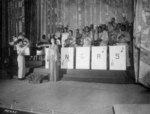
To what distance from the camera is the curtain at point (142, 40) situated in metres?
4.27

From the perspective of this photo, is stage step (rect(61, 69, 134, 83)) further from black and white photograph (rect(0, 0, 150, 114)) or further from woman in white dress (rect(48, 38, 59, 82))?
woman in white dress (rect(48, 38, 59, 82))

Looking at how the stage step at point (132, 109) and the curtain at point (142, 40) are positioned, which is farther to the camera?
the curtain at point (142, 40)

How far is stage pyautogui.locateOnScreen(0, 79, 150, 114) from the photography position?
322 cm

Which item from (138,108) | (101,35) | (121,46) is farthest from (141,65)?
(101,35)

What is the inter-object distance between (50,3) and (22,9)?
5.33ft

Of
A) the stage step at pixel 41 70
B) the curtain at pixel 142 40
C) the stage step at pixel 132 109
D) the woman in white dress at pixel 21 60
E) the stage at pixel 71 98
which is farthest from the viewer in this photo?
the stage step at pixel 41 70

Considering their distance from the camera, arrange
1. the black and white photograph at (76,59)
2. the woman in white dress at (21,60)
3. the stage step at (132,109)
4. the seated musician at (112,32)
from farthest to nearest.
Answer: the seated musician at (112,32), the woman in white dress at (21,60), the black and white photograph at (76,59), the stage step at (132,109)

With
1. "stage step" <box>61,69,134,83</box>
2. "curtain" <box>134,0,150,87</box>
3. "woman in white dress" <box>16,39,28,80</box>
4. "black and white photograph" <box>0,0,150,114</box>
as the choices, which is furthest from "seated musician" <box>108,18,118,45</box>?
"woman in white dress" <box>16,39,28,80</box>

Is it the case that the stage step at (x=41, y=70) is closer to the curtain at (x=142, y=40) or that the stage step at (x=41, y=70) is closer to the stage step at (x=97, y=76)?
the stage step at (x=97, y=76)

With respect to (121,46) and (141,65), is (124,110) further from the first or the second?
(121,46)

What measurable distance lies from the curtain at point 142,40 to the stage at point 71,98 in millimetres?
374

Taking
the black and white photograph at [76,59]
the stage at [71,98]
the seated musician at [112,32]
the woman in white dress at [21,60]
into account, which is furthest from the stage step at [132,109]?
the woman in white dress at [21,60]

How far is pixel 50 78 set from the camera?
570cm

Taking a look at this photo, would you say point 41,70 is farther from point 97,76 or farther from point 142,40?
point 142,40
